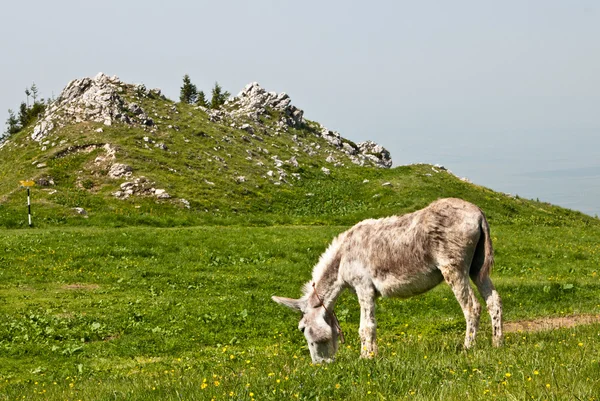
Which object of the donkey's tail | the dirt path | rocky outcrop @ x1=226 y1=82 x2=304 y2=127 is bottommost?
the dirt path

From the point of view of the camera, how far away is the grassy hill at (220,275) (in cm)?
823

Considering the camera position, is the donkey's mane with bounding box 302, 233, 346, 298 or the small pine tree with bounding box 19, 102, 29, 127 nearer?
the donkey's mane with bounding box 302, 233, 346, 298

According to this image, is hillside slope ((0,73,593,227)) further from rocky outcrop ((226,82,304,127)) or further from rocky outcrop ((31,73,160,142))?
rocky outcrop ((226,82,304,127))

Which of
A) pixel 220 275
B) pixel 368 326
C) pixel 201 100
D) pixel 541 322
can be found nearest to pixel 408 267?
pixel 368 326

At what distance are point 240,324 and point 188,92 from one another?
103929 millimetres

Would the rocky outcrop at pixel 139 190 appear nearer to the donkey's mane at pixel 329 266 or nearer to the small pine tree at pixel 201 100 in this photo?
the donkey's mane at pixel 329 266

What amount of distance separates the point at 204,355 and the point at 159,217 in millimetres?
24098

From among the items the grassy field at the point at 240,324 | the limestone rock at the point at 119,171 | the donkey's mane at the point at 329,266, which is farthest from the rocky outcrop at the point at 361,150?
the donkey's mane at the point at 329,266

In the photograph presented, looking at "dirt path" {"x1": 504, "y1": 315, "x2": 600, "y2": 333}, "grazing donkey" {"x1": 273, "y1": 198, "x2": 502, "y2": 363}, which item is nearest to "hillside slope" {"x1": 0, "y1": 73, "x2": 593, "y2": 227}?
"dirt path" {"x1": 504, "y1": 315, "x2": 600, "y2": 333}

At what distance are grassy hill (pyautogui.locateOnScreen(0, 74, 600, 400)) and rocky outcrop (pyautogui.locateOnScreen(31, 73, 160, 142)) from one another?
11.9 inches

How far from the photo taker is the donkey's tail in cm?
1103

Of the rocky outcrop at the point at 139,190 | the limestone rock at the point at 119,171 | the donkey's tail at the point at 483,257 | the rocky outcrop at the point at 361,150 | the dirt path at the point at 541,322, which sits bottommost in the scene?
the dirt path at the point at 541,322

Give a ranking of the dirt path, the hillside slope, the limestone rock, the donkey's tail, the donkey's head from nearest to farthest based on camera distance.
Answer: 1. the donkey's tail
2. the donkey's head
3. the dirt path
4. the hillside slope
5. the limestone rock

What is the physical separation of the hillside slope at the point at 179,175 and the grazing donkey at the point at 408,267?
27675 mm
